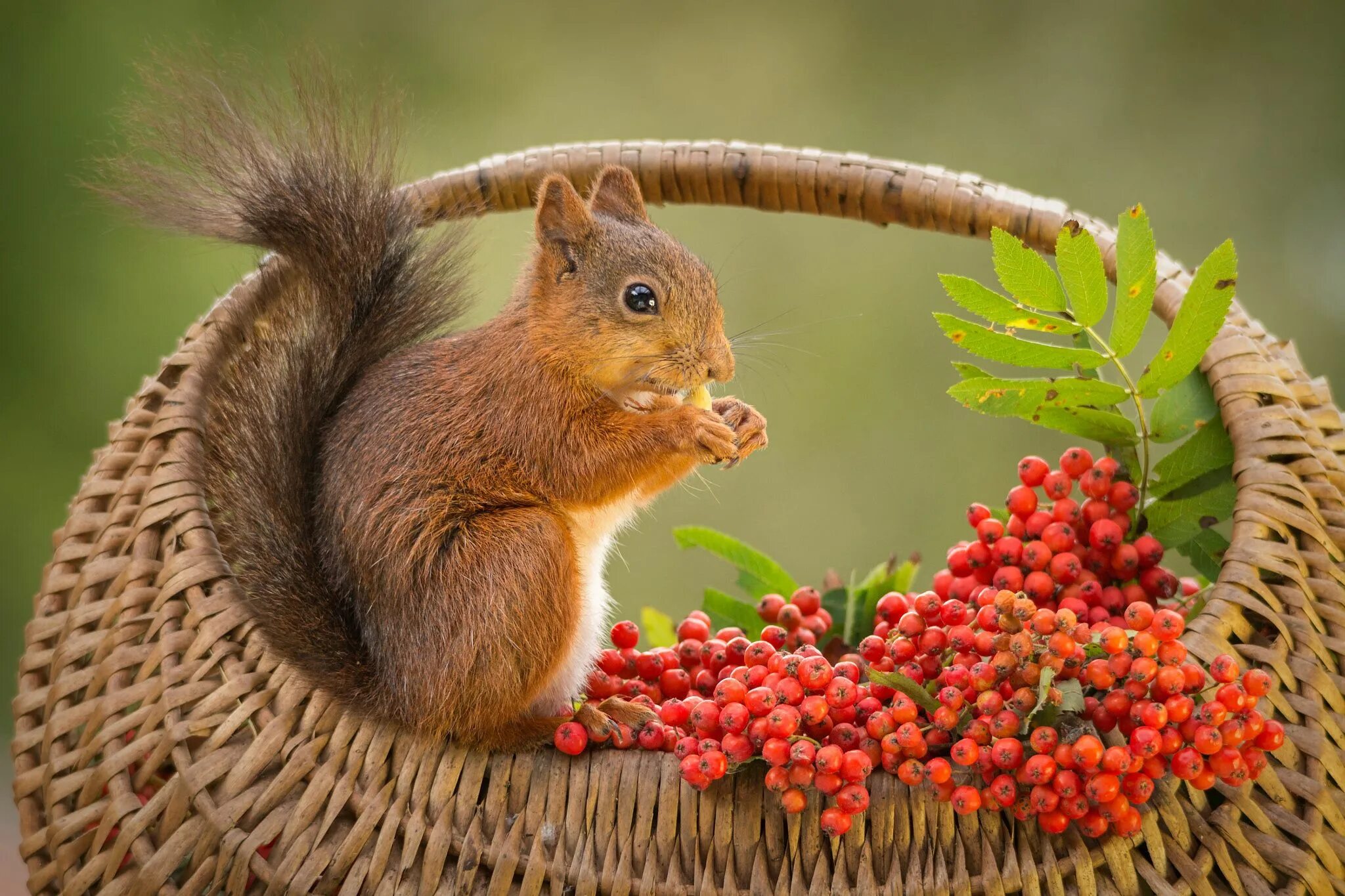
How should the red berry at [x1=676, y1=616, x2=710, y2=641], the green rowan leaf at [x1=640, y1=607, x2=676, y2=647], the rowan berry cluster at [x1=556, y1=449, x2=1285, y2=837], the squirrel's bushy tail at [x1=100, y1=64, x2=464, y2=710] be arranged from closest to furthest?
the rowan berry cluster at [x1=556, y1=449, x2=1285, y2=837] → the squirrel's bushy tail at [x1=100, y1=64, x2=464, y2=710] → the red berry at [x1=676, y1=616, x2=710, y2=641] → the green rowan leaf at [x1=640, y1=607, x2=676, y2=647]

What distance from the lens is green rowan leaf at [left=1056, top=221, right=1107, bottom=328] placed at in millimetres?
1098

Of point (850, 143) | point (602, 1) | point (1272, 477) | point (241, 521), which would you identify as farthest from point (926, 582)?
point (241, 521)

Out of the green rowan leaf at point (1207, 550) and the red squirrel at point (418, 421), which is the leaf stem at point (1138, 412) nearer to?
the green rowan leaf at point (1207, 550)

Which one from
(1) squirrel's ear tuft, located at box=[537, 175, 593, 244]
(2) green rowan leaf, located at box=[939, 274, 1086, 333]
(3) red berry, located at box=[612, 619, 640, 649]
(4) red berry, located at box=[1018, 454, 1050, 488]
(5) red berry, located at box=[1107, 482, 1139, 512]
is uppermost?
(1) squirrel's ear tuft, located at box=[537, 175, 593, 244]

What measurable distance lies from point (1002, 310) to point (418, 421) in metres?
0.61

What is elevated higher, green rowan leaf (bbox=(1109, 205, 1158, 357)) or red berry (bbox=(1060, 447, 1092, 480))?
green rowan leaf (bbox=(1109, 205, 1158, 357))

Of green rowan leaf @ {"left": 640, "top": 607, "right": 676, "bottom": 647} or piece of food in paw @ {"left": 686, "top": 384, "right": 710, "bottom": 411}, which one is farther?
green rowan leaf @ {"left": 640, "top": 607, "right": 676, "bottom": 647}

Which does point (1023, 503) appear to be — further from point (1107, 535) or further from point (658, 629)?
point (658, 629)

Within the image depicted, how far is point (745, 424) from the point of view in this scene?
4.08 ft

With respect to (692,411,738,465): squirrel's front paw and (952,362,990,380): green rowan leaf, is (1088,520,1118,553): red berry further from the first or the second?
(692,411,738,465): squirrel's front paw

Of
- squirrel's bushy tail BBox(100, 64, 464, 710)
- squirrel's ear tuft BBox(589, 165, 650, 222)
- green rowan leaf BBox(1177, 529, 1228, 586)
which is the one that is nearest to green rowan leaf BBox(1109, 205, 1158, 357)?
green rowan leaf BBox(1177, 529, 1228, 586)

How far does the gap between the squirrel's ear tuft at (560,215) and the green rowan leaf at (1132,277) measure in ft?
1.81

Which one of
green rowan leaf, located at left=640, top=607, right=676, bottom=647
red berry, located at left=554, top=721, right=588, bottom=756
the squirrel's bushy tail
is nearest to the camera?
red berry, located at left=554, top=721, right=588, bottom=756

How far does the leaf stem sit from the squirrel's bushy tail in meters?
0.75
